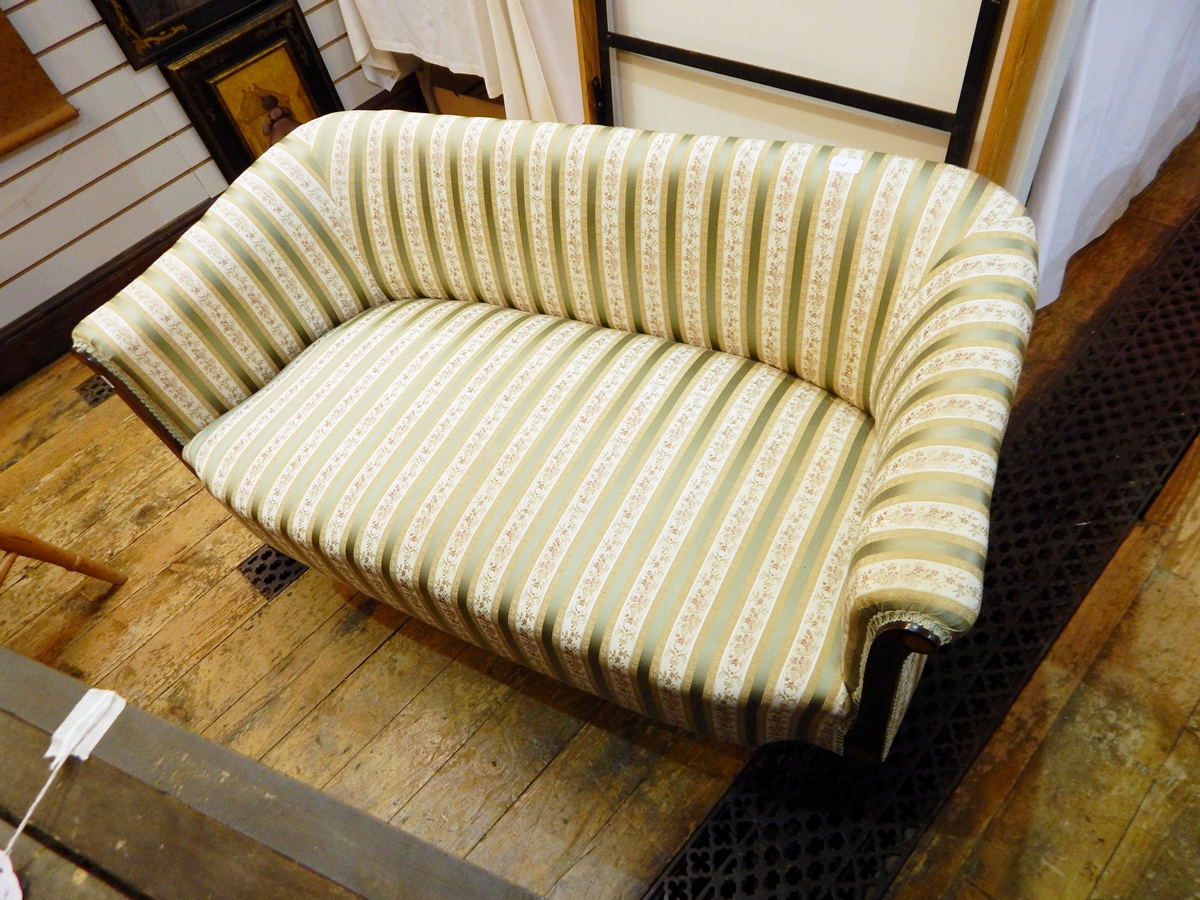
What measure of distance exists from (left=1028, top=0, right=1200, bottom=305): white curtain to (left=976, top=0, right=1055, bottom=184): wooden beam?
0.39ft

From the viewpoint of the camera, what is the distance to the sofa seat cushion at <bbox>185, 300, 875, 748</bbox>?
1025 mm

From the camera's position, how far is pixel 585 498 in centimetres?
117

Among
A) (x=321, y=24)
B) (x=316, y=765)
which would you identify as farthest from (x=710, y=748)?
(x=321, y=24)

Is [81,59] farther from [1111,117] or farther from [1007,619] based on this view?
[1007,619]

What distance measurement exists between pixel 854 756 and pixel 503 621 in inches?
21.2

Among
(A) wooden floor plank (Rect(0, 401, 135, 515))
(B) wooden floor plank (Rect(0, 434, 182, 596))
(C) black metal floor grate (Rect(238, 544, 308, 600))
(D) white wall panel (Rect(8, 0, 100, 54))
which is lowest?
(C) black metal floor grate (Rect(238, 544, 308, 600))

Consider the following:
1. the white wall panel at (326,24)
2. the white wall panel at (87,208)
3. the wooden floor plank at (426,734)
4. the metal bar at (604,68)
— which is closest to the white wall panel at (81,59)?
the white wall panel at (87,208)

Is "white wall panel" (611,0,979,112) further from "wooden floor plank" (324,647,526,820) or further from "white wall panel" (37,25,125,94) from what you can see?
"white wall panel" (37,25,125,94)

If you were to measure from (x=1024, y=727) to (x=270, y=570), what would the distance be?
1.51 meters

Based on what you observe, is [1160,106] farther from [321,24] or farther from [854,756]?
A: [321,24]

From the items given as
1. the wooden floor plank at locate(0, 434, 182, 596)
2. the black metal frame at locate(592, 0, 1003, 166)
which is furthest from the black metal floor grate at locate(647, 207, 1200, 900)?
the wooden floor plank at locate(0, 434, 182, 596)

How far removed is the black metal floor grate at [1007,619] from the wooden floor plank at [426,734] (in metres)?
0.44

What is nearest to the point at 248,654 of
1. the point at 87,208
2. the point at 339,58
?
the point at 87,208

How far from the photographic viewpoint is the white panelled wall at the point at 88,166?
2033 mm
